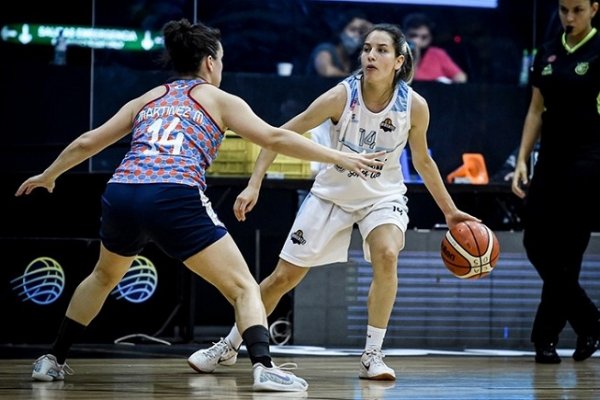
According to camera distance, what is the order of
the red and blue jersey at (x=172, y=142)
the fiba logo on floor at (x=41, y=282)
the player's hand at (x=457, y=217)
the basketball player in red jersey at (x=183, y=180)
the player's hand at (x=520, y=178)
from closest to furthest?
the basketball player in red jersey at (x=183, y=180) → the red and blue jersey at (x=172, y=142) → the player's hand at (x=457, y=217) → the player's hand at (x=520, y=178) → the fiba logo on floor at (x=41, y=282)

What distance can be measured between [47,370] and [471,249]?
2120 mm

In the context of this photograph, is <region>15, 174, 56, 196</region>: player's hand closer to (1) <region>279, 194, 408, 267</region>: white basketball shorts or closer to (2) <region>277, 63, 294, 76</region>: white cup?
(1) <region>279, 194, 408, 267</region>: white basketball shorts

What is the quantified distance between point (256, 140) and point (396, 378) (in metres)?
1.49

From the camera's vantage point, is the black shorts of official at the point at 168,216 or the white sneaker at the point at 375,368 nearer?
the black shorts of official at the point at 168,216

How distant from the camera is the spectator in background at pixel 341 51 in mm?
11789

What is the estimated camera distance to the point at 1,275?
8.98m

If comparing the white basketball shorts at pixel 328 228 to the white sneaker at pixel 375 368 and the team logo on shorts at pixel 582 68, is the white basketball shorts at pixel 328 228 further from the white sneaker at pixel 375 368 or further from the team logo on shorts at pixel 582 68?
the team logo on shorts at pixel 582 68

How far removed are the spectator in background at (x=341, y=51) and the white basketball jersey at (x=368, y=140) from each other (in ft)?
17.4

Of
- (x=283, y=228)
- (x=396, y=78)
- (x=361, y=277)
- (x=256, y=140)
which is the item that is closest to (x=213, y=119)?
(x=256, y=140)

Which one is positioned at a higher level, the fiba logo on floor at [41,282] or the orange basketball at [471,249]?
the orange basketball at [471,249]

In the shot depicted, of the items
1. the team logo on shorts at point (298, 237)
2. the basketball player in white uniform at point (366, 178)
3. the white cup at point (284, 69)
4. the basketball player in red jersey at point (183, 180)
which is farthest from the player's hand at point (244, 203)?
the white cup at point (284, 69)

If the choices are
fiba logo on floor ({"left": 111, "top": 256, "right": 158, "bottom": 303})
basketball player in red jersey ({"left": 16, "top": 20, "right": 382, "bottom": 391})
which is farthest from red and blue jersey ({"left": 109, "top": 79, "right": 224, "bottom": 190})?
fiba logo on floor ({"left": 111, "top": 256, "right": 158, "bottom": 303})

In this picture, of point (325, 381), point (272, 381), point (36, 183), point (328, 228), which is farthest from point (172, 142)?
point (325, 381)

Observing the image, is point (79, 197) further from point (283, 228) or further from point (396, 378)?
point (396, 378)
